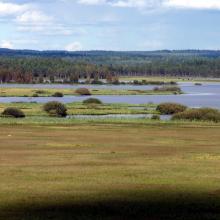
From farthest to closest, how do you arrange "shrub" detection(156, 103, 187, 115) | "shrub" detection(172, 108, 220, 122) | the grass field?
1. "shrub" detection(156, 103, 187, 115)
2. "shrub" detection(172, 108, 220, 122)
3. the grass field

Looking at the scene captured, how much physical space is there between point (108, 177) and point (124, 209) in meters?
6.95

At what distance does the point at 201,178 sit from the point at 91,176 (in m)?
4.48

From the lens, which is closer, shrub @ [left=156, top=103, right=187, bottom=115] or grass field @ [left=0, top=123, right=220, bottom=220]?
grass field @ [left=0, top=123, right=220, bottom=220]

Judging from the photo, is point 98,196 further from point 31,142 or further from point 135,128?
point 135,128

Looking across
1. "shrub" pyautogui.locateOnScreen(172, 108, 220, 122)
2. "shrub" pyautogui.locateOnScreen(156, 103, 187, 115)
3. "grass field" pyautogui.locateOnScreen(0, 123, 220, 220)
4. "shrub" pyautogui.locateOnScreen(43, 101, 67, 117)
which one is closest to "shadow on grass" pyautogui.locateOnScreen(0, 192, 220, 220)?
"grass field" pyautogui.locateOnScreen(0, 123, 220, 220)

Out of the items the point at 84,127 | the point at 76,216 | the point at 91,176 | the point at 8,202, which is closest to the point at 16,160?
the point at 91,176

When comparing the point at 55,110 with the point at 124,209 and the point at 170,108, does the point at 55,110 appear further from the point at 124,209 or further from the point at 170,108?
the point at 124,209

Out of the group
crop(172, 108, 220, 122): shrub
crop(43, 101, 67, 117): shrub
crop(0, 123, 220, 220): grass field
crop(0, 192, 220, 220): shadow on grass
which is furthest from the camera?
crop(43, 101, 67, 117): shrub

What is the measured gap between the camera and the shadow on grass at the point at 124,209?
19.5 meters

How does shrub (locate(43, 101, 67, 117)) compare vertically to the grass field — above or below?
below

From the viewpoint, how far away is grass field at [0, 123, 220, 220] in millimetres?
20484

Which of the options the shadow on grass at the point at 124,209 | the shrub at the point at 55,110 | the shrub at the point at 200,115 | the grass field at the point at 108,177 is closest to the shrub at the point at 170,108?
the shrub at the point at 200,115

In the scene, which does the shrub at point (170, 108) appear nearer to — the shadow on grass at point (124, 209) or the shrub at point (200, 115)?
the shrub at point (200, 115)

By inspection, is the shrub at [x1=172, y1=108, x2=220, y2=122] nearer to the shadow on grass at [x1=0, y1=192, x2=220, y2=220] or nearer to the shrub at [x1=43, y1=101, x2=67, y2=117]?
the shrub at [x1=43, y1=101, x2=67, y2=117]
